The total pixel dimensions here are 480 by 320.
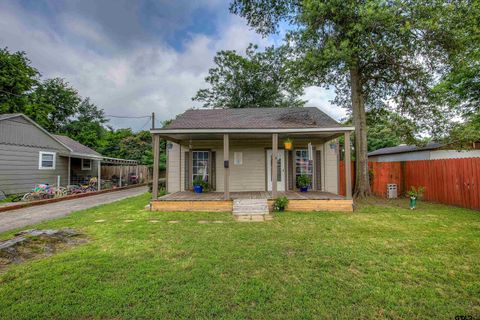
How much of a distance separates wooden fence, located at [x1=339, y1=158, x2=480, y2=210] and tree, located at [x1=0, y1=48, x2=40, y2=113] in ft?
81.9

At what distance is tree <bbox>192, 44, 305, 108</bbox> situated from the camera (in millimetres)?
20203

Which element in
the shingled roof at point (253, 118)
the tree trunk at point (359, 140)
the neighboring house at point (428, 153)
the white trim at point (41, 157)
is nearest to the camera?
the shingled roof at point (253, 118)

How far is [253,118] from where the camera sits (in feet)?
32.7

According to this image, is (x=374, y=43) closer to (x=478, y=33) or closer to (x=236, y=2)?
(x=478, y=33)

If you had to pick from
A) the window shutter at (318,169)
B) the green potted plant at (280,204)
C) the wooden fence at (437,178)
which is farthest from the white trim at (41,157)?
the wooden fence at (437,178)


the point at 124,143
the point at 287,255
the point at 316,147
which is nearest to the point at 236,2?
the point at 316,147

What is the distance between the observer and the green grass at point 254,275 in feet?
7.40

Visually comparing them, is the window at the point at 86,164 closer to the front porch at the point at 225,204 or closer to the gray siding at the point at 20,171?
the gray siding at the point at 20,171

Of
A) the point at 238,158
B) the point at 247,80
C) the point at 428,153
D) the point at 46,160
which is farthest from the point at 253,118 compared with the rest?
the point at 428,153

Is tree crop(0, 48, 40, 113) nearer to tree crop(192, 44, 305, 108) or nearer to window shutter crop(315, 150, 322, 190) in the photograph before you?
tree crop(192, 44, 305, 108)

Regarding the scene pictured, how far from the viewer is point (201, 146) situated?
10.0m

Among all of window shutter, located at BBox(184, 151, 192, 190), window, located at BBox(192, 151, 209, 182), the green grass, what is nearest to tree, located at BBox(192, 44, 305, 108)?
window, located at BBox(192, 151, 209, 182)

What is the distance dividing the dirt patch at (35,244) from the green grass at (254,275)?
0.32 metres

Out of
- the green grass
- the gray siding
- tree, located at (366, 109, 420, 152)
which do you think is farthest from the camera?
tree, located at (366, 109, 420, 152)
